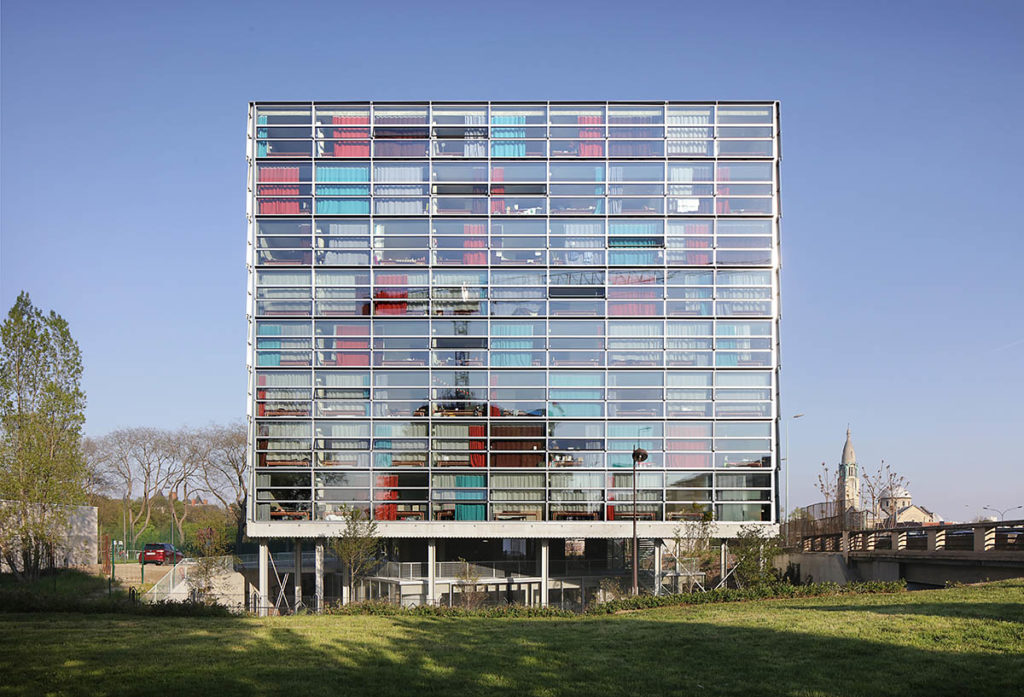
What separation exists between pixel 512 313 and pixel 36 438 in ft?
86.7

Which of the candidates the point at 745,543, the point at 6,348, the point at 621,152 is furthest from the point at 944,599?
the point at 6,348

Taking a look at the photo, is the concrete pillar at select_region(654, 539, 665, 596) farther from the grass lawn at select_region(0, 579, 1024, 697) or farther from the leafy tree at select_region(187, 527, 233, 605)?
the grass lawn at select_region(0, 579, 1024, 697)

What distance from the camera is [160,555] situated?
77.3 meters

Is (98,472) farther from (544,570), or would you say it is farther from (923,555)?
(923,555)

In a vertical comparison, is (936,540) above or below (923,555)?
above

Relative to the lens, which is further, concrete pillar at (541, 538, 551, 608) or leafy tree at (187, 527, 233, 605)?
concrete pillar at (541, 538, 551, 608)

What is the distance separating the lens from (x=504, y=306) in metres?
56.6

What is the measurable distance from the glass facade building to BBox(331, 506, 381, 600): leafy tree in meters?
2.56

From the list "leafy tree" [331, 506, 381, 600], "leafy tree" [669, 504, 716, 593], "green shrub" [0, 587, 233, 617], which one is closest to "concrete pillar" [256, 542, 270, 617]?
"leafy tree" [331, 506, 381, 600]

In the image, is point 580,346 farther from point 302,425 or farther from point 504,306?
point 302,425

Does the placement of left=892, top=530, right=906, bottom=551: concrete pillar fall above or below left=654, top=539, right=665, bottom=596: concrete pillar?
above

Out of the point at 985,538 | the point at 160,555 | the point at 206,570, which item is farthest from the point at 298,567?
the point at 985,538

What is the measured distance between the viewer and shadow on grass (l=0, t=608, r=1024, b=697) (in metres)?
18.2

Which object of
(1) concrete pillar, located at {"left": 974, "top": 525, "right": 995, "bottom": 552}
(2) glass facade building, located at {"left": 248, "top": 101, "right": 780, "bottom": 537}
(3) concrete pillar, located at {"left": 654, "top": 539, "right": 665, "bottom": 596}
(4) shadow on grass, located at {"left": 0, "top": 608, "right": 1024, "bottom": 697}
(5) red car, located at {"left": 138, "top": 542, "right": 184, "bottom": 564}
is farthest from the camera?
(5) red car, located at {"left": 138, "top": 542, "right": 184, "bottom": 564}
